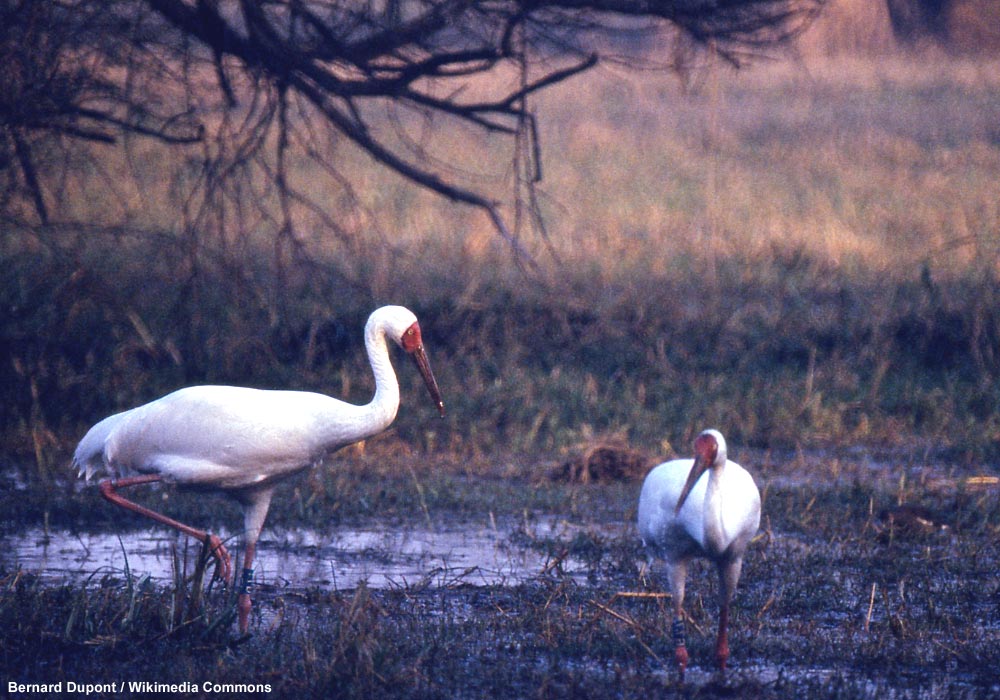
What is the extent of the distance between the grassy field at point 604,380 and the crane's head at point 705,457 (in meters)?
0.54

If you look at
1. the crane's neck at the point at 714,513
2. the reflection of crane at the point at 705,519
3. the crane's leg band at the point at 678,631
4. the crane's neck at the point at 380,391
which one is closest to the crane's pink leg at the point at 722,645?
the reflection of crane at the point at 705,519

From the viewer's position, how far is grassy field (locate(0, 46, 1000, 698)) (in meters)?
3.85

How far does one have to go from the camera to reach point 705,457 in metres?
3.81

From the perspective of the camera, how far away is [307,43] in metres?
7.03

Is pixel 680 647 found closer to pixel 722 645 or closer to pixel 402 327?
pixel 722 645

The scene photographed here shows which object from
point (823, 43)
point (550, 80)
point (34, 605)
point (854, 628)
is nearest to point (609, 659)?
point (854, 628)

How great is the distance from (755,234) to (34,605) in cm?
840

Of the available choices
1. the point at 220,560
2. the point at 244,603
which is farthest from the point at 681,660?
the point at 220,560

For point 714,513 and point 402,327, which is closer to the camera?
point 714,513

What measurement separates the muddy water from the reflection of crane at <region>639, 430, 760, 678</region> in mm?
799

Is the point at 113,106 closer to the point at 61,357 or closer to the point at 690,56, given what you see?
the point at 61,357

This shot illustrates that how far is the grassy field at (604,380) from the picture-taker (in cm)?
385

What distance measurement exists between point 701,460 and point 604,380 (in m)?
4.20

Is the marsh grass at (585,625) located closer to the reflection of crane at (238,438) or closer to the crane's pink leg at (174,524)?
the crane's pink leg at (174,524)
